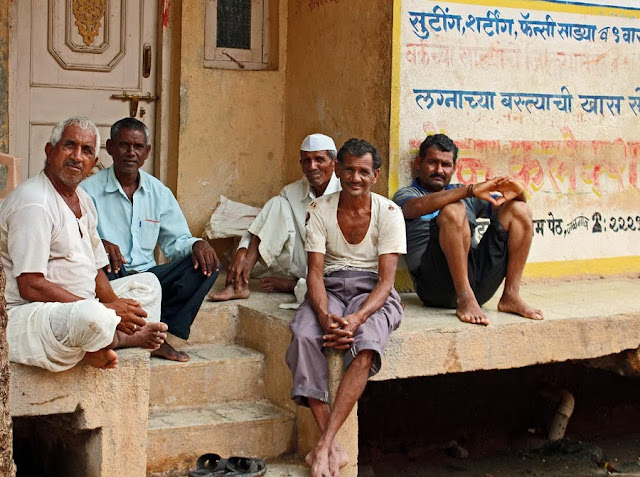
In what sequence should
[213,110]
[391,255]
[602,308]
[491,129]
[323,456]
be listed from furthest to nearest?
[213,110] → [491,129] → [602,308] → [391,255] → [323,456]

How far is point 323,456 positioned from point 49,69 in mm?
3361

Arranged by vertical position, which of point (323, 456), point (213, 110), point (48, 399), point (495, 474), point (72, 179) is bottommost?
point (495, 474)

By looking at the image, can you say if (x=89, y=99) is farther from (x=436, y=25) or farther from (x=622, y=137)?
(x=622, y=137)

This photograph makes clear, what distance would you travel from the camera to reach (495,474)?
6059mm

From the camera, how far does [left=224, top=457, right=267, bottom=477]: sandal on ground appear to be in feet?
14.6

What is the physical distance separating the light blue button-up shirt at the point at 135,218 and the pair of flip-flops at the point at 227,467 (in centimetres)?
120

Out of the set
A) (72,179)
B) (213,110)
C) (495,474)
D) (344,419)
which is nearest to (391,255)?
(344,419)

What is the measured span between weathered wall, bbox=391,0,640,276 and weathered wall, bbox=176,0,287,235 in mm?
1409

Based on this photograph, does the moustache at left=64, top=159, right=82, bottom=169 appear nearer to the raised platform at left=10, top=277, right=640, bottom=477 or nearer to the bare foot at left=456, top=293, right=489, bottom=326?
the raised platform at left=10, top=277, right=640, bottom=477

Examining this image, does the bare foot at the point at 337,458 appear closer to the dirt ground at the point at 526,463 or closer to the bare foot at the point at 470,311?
the bare foot at the point at 470,311

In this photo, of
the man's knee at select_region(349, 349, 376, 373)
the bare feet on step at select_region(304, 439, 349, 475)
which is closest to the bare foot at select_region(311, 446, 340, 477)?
the bare feet on step at select_region(304, 439, 349, 475)

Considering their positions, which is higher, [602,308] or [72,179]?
[72,179]

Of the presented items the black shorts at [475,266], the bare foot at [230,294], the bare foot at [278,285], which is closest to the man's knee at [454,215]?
the black shorts at [475,266]

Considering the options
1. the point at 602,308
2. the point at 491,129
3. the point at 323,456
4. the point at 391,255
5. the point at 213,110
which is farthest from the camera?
the point at 213,110
